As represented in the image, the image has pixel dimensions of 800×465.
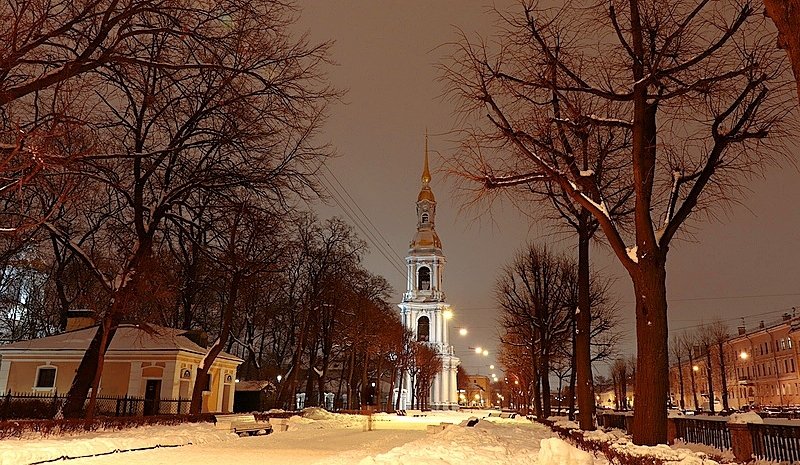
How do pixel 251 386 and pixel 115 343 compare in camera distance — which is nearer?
pixel 115 343

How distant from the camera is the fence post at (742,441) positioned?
12.5m

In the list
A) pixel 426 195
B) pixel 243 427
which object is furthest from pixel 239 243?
pixel 426 195

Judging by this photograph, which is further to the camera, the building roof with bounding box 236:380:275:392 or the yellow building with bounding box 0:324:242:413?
the building roof with bounding box 236:380:275:392

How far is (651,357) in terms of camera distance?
38.6 feet

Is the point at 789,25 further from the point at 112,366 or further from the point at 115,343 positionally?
the point at 115,343

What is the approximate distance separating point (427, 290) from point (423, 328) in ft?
19.9

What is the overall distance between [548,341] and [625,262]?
84.5 feet

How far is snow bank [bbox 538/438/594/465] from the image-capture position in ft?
31.8

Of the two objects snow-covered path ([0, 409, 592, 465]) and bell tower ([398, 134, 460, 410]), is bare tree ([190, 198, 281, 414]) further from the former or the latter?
bell tower ([398, 134, 460, 410])

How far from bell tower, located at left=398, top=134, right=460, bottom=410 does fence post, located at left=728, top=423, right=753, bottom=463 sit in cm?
8306

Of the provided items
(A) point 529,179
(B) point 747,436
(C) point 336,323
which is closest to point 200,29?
(A) point 529,179

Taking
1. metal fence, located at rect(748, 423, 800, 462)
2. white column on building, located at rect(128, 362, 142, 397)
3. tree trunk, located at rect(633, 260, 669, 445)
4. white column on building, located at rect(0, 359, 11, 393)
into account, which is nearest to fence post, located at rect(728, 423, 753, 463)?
metal fence, located at rect(748, 423, 800, 462)

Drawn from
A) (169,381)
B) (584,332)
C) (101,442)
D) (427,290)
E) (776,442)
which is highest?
(427,290)

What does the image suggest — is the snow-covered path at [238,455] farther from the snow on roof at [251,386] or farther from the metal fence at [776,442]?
the snow on roof at [251,386]
